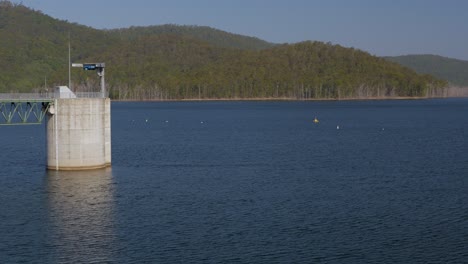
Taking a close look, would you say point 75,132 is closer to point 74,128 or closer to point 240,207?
point 74,128

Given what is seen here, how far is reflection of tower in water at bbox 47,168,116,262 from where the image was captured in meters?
45.5

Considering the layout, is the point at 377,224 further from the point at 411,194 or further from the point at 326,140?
the point at 326,140

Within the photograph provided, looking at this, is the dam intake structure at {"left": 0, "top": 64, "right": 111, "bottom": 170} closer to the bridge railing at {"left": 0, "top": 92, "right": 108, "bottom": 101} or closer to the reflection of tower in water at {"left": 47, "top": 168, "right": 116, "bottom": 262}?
the bridge railing at {"left": 0, "top": 92, "right": 108, "bottom": 101}

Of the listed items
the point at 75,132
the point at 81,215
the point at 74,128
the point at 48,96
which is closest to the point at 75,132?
the point at 75,132

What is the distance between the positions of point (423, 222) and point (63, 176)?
1451 inches

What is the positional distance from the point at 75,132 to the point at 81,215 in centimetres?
1777

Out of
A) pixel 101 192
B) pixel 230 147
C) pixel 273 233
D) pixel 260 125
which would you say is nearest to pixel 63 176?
pixel 101 192

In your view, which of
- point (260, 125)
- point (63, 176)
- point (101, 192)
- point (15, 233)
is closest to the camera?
point (15, 233)

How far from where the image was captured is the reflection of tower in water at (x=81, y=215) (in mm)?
45531

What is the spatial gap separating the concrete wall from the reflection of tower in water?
4.67 ft

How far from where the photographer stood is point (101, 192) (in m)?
63.9

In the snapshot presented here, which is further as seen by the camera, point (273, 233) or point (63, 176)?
point (63, 176)

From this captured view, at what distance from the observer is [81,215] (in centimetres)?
5500

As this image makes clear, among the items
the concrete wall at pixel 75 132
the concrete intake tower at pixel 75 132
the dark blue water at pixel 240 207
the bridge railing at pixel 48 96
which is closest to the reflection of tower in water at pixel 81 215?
the dark blue water at pixel 240 207
